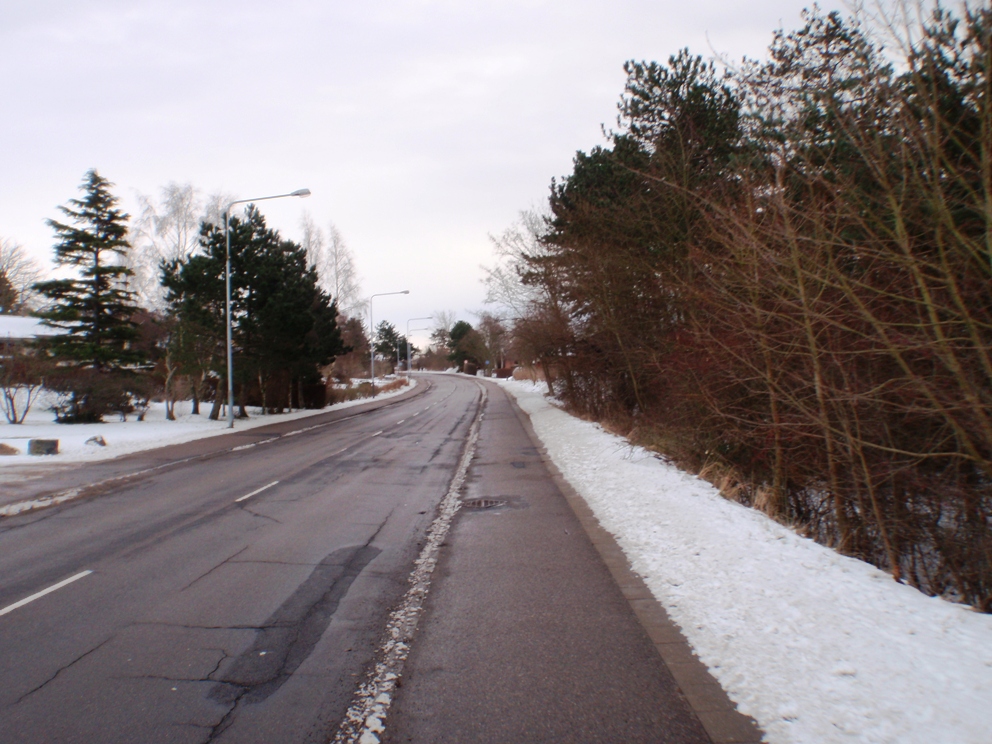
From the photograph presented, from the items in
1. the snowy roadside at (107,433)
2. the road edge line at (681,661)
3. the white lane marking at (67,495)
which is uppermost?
the snowy roadside at (107,433)

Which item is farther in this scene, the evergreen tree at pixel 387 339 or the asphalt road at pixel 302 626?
the evergreen tree at pixel 387 339

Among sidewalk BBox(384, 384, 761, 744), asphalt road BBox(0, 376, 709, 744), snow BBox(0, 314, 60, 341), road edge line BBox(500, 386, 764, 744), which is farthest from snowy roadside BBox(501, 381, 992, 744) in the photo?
snow BBox(0, 314, 60, 341)

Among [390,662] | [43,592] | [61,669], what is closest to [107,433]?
[43,592]

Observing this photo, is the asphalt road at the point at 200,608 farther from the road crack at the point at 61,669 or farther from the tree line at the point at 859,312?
the tree line at the point at 859,312

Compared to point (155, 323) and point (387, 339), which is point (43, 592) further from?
point (387, 339)

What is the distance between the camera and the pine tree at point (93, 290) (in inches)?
1069

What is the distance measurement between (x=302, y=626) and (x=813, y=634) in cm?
375

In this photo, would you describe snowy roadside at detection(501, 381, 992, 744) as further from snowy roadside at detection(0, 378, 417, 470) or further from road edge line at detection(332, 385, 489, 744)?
snowy roadside at detection(0, 378, 417, 470)

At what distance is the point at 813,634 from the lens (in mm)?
4520

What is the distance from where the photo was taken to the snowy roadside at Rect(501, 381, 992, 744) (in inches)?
137

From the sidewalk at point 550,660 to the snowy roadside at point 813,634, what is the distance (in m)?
0.24

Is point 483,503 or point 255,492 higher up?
point 255,492

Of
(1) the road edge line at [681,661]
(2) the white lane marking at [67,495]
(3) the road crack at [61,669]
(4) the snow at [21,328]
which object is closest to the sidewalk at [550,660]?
(1) the road edge line at [681,661]

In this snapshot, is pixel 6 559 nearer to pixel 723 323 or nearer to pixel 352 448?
pixel 723 323
